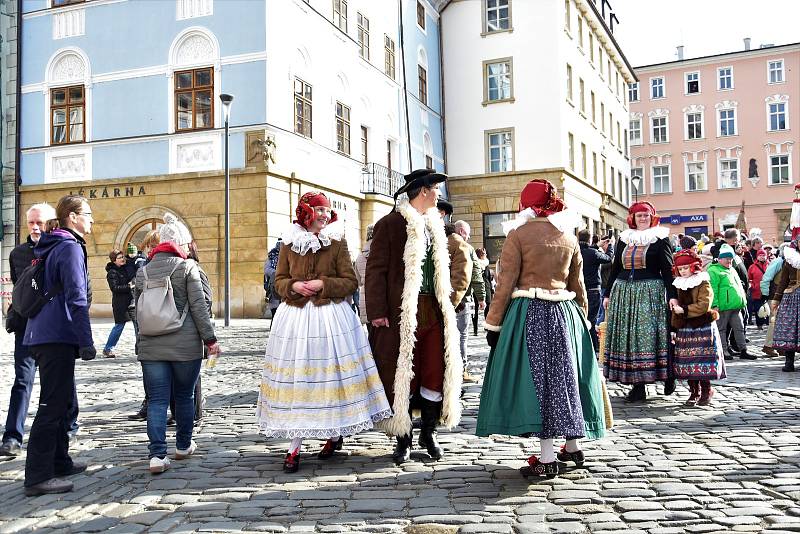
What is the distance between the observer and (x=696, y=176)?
2036 inches

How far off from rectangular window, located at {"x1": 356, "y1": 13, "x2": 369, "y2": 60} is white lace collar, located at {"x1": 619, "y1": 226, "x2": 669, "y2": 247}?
1891cm

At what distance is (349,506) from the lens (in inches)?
169

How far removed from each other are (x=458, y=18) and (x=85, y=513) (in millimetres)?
30905

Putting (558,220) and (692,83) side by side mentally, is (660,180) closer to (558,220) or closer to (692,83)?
(692,83)

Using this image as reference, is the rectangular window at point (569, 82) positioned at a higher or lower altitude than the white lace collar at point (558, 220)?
higher

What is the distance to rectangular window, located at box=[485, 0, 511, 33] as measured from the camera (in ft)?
104

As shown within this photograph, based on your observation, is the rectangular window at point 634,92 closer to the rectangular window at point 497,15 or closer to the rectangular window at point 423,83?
the rectangular window at point 497,15

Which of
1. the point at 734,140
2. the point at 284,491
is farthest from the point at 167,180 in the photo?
the point at 734,140

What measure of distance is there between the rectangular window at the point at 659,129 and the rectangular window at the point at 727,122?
142 inches

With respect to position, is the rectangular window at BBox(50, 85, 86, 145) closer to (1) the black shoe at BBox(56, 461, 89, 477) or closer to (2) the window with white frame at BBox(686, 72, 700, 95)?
(1) the black shoe at BBox(56, 461, 89, 477)

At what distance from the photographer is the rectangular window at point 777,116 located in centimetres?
4994

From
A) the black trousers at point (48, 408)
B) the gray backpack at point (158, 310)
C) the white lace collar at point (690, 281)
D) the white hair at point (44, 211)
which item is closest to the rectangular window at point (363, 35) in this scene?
the white lace collar at point (690, 281)

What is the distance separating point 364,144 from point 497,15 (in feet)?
33.6

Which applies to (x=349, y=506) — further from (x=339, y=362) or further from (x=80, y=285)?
(x=80, y=285)
